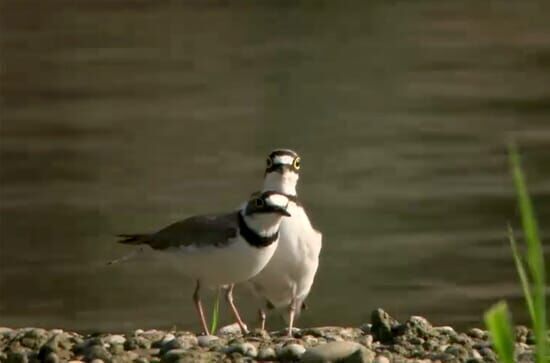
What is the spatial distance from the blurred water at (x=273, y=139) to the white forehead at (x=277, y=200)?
2.89m

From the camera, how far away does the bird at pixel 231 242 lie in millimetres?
6547

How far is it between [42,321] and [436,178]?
12.8 ft

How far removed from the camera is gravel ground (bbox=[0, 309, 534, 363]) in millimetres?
5578

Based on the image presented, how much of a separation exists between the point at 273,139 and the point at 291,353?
9225mm

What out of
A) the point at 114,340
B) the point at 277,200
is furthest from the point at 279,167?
the point at 114,340

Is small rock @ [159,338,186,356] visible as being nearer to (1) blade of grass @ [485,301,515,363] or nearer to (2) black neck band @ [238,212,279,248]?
(2) black neck band @ [238,212,279,248]

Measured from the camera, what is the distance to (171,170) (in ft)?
45.3

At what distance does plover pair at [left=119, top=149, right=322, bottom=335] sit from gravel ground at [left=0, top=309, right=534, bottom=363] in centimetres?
30

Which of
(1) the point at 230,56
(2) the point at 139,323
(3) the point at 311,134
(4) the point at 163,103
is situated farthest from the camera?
(1) the point at 230,56

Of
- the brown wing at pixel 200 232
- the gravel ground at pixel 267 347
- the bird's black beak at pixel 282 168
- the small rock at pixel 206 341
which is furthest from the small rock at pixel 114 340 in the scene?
the bird's black beak at pixel 282 168

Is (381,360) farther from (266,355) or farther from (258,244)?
(258,244)

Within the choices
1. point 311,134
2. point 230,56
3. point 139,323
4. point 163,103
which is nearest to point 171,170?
point 311,134

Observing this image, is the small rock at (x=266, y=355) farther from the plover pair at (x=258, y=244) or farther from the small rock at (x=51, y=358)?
the plover pair at (x=258, y=244)

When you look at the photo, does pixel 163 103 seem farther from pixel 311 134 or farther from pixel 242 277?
pixel 242 277
